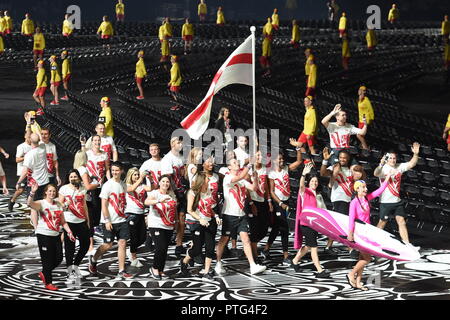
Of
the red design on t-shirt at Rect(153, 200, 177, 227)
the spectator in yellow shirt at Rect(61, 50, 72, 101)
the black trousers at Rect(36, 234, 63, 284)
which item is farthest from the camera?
the spectator in yellow shirt at Rect(61, 50, 72, 101)

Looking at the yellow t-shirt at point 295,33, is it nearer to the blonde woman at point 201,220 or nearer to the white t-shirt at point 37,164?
the white t-shirt at point 37,164

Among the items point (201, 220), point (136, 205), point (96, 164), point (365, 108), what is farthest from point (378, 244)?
point (365, 108)

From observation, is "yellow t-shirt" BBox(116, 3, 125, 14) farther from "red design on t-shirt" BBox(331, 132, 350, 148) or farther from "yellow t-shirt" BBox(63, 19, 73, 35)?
"red design on t-shirt" BBox(331, 132, 350, 148)

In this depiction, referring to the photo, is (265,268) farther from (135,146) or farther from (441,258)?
(135,146)

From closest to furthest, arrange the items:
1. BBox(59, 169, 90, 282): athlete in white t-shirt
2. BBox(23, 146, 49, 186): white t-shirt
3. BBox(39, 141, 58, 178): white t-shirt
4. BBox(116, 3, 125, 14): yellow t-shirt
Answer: BBox(59, 169, 90, 282): athlete in white t-shirt, BBox(23, 146, 49, 186): white t-shirt, BBox(39, 141, 58, 178): white t-shirt, BBox(116, 3, 125, 14): yellow t-shirt

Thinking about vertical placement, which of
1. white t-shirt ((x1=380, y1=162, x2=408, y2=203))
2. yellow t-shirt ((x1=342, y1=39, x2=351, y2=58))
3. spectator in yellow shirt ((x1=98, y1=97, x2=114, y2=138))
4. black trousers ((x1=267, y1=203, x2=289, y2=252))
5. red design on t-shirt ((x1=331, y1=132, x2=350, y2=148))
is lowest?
black trousers ((x1=267, y1=203, x2=289, y2=252))

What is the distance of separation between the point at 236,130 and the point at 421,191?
3.89m

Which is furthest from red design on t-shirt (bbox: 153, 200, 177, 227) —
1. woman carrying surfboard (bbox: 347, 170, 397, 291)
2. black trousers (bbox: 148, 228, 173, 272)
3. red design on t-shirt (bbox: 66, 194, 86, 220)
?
woman carrying surfboard (bbox: 347, 170, 397, 291)

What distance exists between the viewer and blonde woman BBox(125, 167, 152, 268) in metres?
15.1

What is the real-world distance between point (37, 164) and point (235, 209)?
13.6 ft

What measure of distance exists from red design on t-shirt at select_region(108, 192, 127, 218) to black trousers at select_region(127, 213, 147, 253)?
22 cm

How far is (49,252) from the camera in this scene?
14.0 metres

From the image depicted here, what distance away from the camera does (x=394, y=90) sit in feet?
107

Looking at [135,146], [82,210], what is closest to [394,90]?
[135,146]
